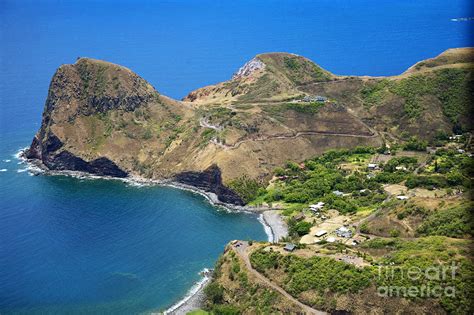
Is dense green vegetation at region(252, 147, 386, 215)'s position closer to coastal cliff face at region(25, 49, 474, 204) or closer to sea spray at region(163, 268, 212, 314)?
coastal cliff face at region(25, 49, 474, 204)

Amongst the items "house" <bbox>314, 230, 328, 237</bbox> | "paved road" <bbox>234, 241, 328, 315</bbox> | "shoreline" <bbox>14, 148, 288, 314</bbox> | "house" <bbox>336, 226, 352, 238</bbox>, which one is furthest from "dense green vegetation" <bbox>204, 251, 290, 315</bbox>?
"house" <bbox>336, 226, 352, 238</bbox>

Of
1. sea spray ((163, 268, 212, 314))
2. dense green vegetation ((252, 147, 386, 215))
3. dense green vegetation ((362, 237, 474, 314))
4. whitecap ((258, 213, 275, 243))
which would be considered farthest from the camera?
dense green vegetation ((252, 147, 386, 215))

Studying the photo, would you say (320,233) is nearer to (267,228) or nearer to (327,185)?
(267,228)

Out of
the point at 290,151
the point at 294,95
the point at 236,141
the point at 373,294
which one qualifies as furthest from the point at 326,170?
the point at 373,294

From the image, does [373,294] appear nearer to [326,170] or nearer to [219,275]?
[219,275]

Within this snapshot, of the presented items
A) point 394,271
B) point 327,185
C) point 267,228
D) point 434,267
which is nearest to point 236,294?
point 394,271

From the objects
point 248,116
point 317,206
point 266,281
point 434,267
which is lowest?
point 266,281

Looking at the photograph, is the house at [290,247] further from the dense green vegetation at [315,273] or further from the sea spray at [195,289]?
the sea spray at [195,289]
